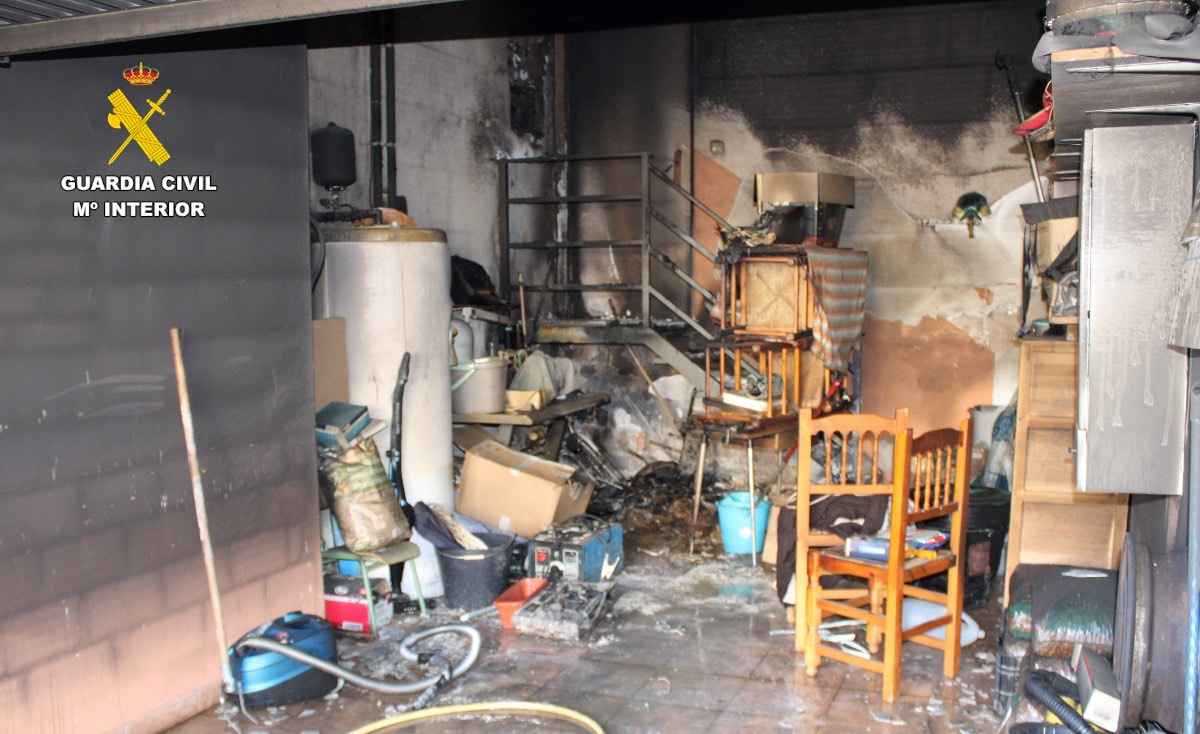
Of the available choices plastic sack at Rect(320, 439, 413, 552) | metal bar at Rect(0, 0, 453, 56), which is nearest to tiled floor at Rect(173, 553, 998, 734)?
plastic sack at Rect(320, 439, 413, 552)

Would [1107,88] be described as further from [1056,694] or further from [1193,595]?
[1056,694]

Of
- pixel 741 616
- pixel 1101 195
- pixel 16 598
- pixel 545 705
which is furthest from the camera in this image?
pixel 741 616

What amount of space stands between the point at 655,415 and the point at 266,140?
4809mm

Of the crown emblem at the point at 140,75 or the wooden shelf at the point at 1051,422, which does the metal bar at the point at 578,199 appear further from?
the crown emblem at the point at 140,75

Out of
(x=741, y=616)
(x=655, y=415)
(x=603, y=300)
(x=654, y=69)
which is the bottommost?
(x=741, y=616)

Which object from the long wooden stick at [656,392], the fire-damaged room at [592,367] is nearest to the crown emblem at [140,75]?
the fire-damaged room at [592,367]

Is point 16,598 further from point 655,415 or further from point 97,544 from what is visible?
point 655,415

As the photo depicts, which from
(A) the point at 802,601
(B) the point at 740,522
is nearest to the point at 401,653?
(A) the point at 802,601

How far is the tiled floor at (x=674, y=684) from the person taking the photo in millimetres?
4410

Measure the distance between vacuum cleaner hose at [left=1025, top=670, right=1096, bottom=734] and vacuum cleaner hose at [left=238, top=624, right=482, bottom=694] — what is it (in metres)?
2.52

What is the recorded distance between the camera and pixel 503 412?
24.1 feet

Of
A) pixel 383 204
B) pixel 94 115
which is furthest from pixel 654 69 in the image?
pixel 94 115

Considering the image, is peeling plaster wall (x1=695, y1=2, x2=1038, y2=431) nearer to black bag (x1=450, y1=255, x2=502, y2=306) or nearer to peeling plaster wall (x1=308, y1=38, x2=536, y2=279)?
peeling plaster wall (x1=308, y1=38, x2=536, y2=279)

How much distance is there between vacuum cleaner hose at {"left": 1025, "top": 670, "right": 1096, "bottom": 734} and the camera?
124 inches
